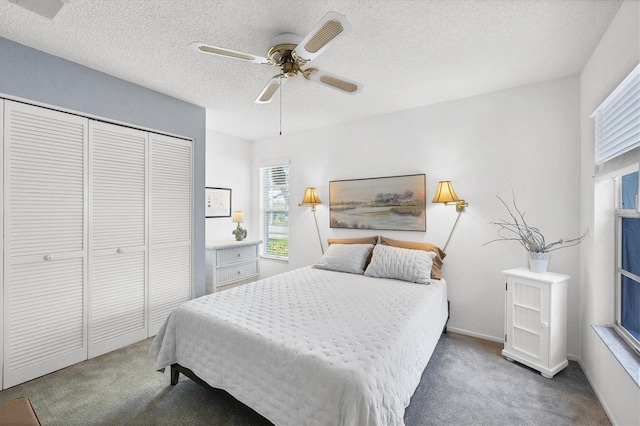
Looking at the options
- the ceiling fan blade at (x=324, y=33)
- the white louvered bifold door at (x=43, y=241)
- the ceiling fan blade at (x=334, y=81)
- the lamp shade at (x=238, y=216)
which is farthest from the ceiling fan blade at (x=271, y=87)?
the lamp shade at (x=238, y=216)

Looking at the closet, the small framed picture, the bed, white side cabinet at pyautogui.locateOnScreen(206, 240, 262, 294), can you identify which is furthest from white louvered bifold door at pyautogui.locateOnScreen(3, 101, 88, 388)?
the small framed picture

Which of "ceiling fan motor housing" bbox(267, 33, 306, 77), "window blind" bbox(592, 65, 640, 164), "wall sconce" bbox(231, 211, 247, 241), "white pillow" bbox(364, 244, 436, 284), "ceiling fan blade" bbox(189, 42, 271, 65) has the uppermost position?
"ceiling fan motor housing" bbox(267, 33, 306, 77)

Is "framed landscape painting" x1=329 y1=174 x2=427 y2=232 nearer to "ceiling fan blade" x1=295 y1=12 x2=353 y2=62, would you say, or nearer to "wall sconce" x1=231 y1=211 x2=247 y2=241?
"wall sconce" x1=231 y1=211 x2=247 y2=241

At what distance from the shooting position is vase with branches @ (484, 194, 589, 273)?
7.87 feet

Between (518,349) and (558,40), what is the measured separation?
236 cm

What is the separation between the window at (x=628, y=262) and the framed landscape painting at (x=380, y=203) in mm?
1556

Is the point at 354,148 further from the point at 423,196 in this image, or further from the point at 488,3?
the point at 488,3

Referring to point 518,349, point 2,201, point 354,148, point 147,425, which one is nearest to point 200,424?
point 147,425

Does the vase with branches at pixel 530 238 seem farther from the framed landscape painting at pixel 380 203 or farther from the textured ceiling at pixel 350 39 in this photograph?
the textured ceiling at pixel 350 39

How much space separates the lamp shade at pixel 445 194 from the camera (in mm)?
3002

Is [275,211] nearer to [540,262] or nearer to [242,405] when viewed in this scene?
[242,405]

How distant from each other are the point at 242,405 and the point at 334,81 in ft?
7.01

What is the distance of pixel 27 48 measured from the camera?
7.07 ft

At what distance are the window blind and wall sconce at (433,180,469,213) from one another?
1101 mm
